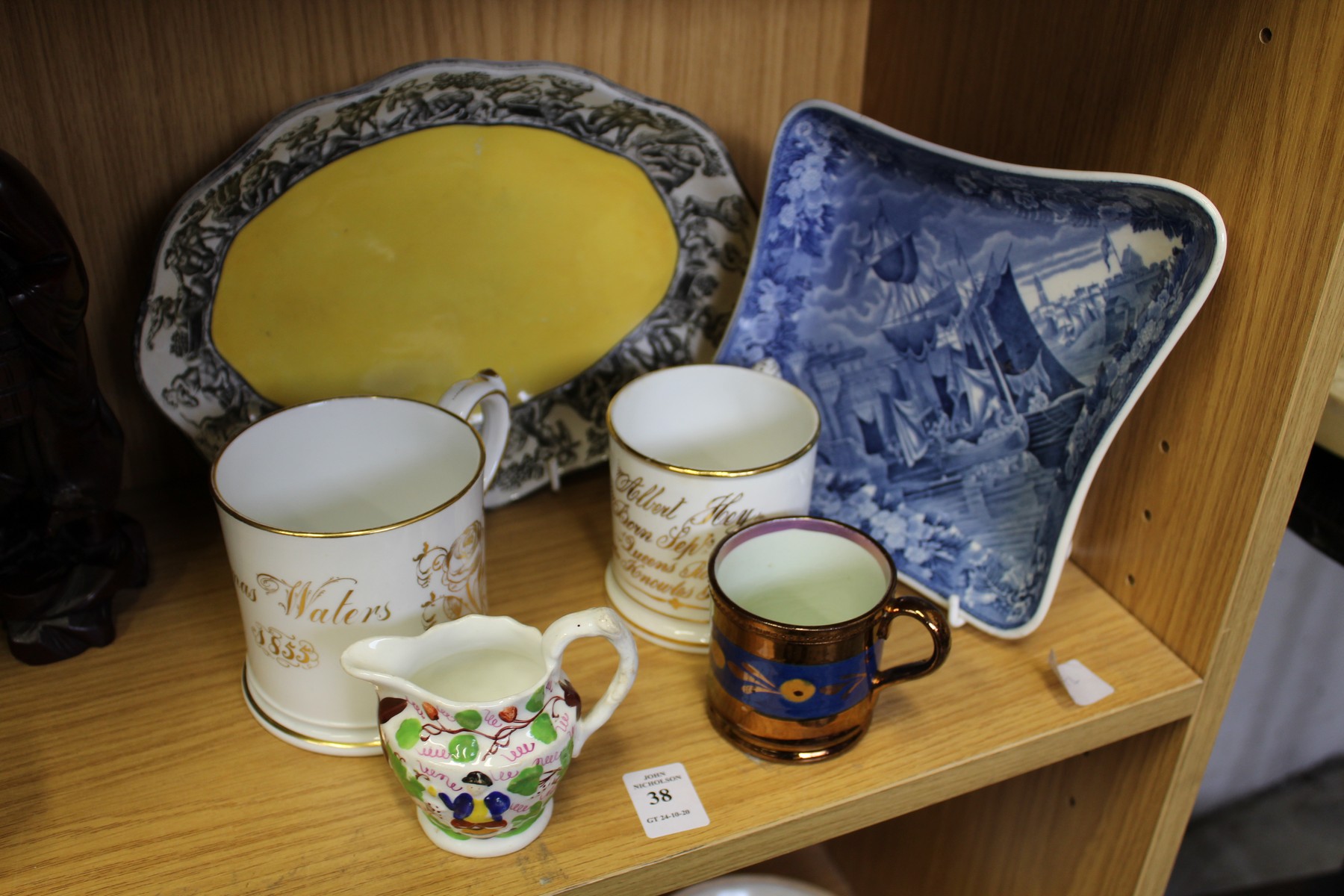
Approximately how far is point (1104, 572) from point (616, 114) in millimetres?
422

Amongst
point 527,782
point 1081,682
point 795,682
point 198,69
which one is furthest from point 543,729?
point 198,69

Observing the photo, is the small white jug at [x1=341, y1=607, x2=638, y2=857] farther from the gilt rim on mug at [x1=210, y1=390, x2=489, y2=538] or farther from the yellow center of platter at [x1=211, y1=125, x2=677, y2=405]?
the yellow center of platter at [x1=211, y1=125, x2=677, y2=405]

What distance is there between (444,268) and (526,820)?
353mm

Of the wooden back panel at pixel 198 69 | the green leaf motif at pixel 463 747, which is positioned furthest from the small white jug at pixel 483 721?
the wooden back panel at pixel 198 69

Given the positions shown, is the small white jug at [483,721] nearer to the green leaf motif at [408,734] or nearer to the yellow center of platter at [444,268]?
the green leaf motif at [408,734]

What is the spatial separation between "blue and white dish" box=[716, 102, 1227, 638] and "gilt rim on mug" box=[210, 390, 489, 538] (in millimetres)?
202

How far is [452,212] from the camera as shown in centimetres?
67

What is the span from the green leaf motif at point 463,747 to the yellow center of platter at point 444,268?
297 millimetres

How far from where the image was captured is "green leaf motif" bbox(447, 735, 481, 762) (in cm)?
46

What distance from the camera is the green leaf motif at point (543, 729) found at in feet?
1.54

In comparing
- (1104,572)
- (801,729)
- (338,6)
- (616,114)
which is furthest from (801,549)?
(338,6)

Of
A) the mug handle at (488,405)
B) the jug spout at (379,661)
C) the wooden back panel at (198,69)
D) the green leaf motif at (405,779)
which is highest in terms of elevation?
the wooden back panel at (198,69)

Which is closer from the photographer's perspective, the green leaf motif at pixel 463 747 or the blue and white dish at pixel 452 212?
the green leaf motif at pixel 463 747

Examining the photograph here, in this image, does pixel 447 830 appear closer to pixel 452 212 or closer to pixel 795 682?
pixel 795 682
